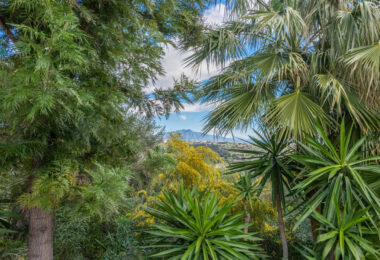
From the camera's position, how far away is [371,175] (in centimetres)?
259

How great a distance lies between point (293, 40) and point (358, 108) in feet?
4.15

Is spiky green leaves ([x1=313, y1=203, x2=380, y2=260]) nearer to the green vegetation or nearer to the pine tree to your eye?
the green vegetation

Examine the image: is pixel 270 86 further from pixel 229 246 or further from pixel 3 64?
pixel 3 64

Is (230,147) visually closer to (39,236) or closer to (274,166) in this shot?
(274,166)

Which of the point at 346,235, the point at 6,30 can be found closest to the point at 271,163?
the point at 346,235

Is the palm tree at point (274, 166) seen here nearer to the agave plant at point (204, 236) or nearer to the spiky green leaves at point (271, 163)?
the spiky green leaves at point (271, 163)

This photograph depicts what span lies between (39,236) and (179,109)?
2.36 meters

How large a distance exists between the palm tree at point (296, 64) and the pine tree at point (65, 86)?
1198 mm

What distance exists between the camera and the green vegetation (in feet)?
5.70

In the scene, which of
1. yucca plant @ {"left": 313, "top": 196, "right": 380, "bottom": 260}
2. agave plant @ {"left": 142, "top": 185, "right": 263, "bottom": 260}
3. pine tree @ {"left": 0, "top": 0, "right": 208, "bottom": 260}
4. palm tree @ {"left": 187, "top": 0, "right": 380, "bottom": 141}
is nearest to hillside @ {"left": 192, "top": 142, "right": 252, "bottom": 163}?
palm tree @ {"left": 187, "top": 0, "right": 380, "bottom": 141}

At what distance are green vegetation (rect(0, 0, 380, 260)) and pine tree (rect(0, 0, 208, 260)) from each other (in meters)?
0.01

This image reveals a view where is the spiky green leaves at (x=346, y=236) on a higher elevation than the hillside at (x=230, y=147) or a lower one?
lower

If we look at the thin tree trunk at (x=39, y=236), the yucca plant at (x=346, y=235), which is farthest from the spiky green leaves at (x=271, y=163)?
the thin tree trunk at (x=39, y=236)

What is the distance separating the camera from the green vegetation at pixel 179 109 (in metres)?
1.74
